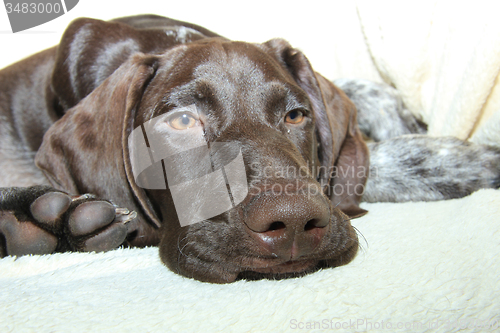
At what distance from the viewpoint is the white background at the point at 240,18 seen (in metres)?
4.57

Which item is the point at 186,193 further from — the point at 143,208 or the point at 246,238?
the point at 246,238

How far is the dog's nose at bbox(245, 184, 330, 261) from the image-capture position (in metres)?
1.27

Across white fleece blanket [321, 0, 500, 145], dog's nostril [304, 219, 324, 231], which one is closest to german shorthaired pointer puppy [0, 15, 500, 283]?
dog's nostril [304, 219, 324, 231]

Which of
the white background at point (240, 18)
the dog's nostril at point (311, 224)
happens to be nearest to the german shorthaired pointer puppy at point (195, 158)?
the dog's nostril at point (311, 224)

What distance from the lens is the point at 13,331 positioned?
1.13 m

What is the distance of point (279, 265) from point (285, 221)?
25 centimetres

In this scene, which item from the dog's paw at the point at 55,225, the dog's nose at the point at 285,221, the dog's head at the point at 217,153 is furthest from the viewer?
the dog's paw at the point at 55,225

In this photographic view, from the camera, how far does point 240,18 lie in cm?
484

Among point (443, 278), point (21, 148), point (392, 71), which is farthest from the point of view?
point (392, 71)

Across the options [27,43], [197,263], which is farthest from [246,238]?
[27,43]

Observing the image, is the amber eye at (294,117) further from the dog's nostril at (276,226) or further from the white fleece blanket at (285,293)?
the dog's nostril at (276,226)

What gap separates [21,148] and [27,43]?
7.50 ft

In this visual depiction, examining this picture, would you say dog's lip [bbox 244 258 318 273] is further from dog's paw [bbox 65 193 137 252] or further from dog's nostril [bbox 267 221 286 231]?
dog's paw [bbox 65 193 137 252]

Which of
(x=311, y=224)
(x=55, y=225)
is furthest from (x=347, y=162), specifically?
(x=55, y=225)
